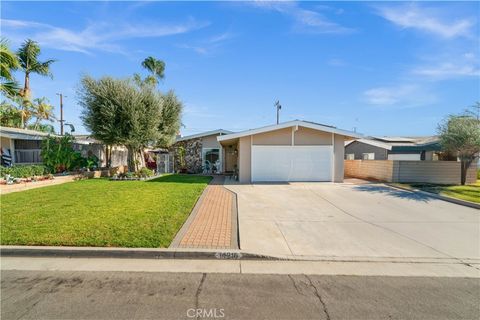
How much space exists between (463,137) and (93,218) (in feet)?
51.8

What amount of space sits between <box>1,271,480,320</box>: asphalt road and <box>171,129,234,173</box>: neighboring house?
16.9 m

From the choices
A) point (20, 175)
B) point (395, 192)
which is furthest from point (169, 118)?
point (395, 192)

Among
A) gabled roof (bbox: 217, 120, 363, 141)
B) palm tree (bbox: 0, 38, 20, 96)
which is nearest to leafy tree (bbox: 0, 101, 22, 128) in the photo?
palm tree (bbox: 0, 38, 20, 96)

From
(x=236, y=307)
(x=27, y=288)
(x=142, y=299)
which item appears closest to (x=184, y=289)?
(x=142, y=299)

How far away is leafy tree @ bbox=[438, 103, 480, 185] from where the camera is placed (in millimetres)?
12016

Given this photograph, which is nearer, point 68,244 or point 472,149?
point 68,244

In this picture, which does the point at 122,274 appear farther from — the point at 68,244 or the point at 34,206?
the point at 34,206

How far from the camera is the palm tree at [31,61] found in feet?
67.2

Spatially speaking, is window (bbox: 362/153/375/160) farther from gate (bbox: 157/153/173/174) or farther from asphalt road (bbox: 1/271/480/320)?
asphalt road (bbox: 1/271/480/320)

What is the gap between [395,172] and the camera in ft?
45.2

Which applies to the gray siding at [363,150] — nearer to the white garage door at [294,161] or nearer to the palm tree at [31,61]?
the white garage door at [294,161]

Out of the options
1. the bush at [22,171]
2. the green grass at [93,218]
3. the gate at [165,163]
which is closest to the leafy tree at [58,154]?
the bush at [22,171]

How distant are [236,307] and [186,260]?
1.57m

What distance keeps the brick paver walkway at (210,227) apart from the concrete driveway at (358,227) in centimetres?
29
